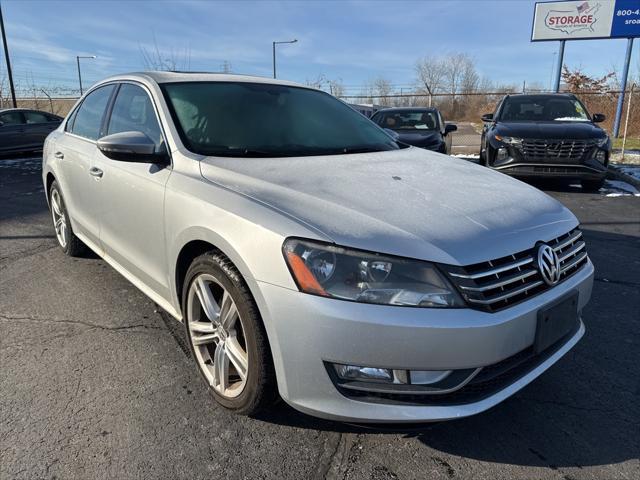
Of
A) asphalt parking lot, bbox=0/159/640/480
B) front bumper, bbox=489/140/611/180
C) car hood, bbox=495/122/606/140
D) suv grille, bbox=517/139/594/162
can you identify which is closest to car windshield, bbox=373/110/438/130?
car hood, bbox=495/122/606/140

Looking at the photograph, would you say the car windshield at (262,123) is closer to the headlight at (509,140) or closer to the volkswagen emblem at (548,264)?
the volkswagen emblem at (548,264)

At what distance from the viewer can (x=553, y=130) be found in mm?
7445

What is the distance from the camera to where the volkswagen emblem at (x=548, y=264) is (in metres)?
1.98

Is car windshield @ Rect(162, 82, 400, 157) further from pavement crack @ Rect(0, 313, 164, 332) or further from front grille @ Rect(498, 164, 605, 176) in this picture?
front grille @ Rect(498, 164, 605, 176)

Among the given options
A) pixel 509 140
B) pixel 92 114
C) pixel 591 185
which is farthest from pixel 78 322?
pixel 591 185

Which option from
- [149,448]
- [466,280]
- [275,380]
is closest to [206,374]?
[149,448]

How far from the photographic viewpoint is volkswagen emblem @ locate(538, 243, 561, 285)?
1.98 meters

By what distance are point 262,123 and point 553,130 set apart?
6.12 metres

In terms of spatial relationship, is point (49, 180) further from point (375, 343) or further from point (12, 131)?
point (12, 131)

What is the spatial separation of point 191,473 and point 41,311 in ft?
6.93

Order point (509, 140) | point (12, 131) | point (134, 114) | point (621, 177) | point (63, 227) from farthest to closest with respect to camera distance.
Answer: point (12, 131) → point (621, 177) → point (509, 140) → point (63, 227) → point (134, 114)

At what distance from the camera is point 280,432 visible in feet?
6.98

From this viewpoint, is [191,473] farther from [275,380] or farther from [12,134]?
[12,134]

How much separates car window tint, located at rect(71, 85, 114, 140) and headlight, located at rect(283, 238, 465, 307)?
2601 mm
